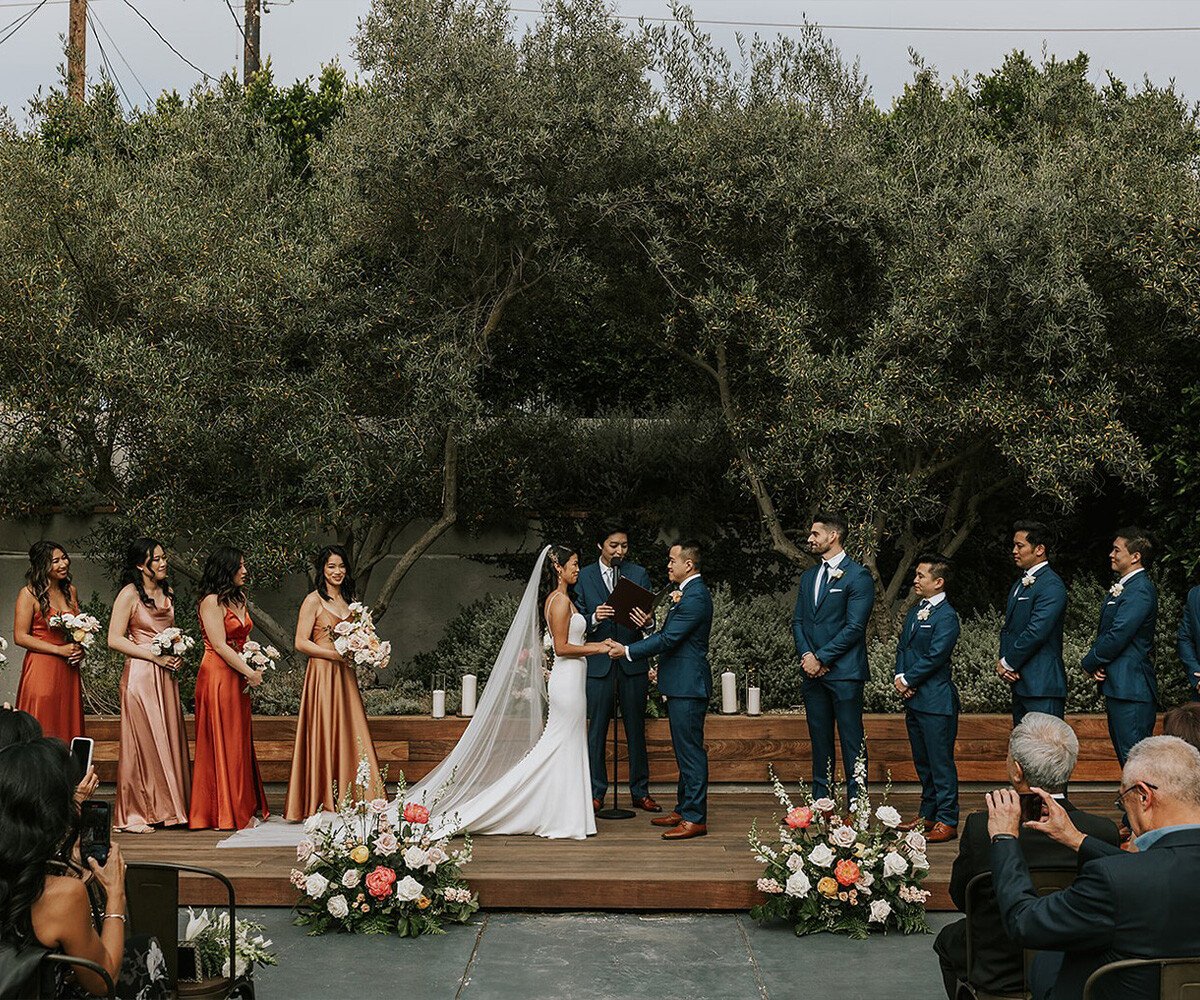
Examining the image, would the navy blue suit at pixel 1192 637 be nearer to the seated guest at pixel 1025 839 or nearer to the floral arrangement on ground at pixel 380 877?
the seated guest at pixel 1025 839

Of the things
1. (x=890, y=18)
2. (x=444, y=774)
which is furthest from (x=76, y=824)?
(x=890, y=18)

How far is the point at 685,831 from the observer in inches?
289

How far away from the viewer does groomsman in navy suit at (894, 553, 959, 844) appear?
7.21 m

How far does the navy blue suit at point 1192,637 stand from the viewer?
24.6 ft

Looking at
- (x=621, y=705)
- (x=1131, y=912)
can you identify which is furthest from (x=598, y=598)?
(x=1131, y=912)

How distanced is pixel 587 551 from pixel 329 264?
11.1 feet

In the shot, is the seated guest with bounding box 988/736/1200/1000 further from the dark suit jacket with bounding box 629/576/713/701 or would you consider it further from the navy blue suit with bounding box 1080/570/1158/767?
the navy blue suit with bounding box 1080/570/1158/767

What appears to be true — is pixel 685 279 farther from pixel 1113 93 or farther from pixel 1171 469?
pixel 1113 93

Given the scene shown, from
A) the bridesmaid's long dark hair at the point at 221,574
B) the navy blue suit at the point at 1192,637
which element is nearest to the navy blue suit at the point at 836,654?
the navy blue suit at the point at 1192,637

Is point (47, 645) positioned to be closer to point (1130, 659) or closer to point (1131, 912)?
point (1130, 659)

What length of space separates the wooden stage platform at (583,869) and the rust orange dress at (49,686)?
3.21 ft

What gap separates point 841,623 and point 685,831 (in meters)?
1.46

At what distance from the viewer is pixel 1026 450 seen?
358 inches

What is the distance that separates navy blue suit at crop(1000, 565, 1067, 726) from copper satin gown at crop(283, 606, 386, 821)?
12.3 ft
